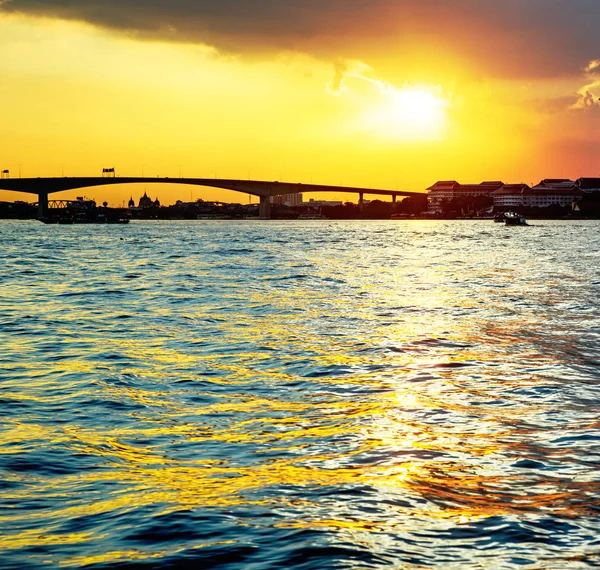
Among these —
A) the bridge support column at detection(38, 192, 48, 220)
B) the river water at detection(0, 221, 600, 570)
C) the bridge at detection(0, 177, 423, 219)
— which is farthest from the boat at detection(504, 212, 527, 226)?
the river water at detection(0, 221, 600, 570)

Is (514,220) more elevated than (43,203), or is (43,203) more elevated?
(43,203)

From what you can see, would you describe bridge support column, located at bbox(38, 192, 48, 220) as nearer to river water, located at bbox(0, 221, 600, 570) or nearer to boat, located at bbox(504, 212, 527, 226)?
boat, located at bbox(504, 212, 527, 226)

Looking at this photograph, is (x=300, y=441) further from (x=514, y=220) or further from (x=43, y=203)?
(x=43, y=203)

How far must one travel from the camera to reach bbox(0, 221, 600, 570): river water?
5805 millimetres

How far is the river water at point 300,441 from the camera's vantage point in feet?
19.0

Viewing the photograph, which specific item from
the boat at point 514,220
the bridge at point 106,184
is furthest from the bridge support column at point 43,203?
the boat at point 514,220

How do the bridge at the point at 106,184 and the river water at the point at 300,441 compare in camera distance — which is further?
the bridge at the point at 106,184

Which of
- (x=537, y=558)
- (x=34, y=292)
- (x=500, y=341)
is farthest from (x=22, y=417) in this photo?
(x=34, y=292)

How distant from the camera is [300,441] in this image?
8.59m

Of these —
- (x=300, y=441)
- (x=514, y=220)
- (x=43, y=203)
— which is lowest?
(x=300, y=441)

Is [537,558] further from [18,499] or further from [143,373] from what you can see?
[143,373]

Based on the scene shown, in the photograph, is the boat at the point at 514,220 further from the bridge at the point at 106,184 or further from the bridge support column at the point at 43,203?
the bridge support column at the point at 43,203

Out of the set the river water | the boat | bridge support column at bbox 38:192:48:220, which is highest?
bridge support column at bbox 38:192:48:220

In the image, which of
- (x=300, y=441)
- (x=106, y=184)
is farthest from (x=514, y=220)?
(x=300, y=441)
